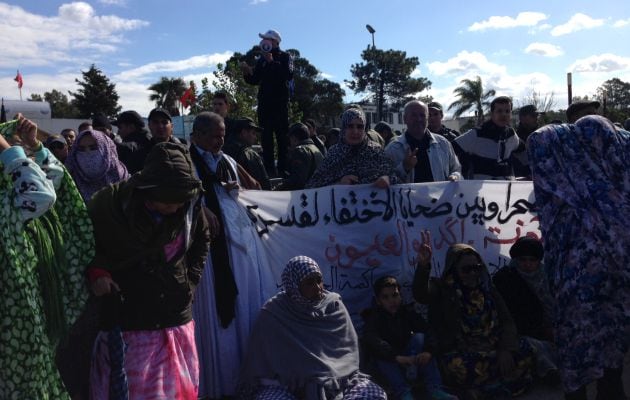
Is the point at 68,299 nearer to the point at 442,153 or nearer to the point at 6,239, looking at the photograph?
the point at 6,239

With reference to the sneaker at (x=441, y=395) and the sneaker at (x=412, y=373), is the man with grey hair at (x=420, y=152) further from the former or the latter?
the sneaker at (x=441, y=395)

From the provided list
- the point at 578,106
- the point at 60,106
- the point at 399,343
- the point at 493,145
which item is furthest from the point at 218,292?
the point at 60,106

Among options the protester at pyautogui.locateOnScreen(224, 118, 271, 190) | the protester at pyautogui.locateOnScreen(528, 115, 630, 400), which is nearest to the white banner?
the protester at pyautogui.locateOnScreen(224, 118, 271, 190)

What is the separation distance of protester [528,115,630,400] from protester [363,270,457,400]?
2.77 feet

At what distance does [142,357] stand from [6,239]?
0.85 m

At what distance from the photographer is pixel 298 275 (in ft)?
11.9

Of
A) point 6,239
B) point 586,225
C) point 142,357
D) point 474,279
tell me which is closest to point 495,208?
point 474,279

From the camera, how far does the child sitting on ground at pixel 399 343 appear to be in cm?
386

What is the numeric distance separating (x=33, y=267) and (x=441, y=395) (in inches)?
102

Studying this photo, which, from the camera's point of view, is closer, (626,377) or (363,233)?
(626,377)

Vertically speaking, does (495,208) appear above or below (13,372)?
above

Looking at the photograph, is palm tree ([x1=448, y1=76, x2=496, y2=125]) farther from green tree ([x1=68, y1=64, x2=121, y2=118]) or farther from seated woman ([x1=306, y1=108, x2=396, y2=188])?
seated woman ([x1=306, y1=108, x2=396, y2=188])

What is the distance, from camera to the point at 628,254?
336 cm

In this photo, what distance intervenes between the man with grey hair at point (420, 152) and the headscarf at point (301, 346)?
163 centimetres
